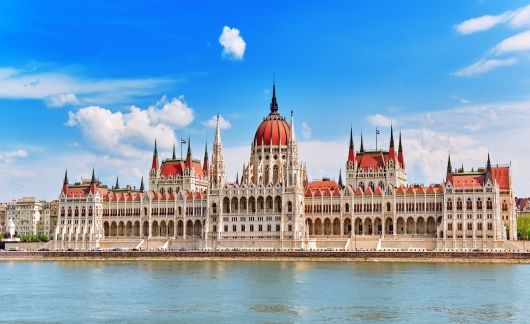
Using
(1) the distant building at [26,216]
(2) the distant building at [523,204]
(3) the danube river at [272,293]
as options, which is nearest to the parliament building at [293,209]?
(3) the danube river at [272,293]

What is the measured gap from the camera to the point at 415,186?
125m

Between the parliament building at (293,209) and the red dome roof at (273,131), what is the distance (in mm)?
164

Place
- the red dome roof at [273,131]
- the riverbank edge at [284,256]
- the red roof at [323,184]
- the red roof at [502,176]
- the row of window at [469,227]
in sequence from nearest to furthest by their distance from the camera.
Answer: the riverbank edge at [284,256]
the row of window at [469,227]
the red roof at [502,176]
the red roof at [323,184]
the red dome roof at [273,131]

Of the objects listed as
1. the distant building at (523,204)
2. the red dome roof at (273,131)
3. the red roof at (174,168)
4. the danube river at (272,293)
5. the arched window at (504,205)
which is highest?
the red dome roof at (273,131)

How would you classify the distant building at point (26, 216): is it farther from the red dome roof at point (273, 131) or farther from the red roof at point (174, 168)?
the red dome roof at point (273, 131)

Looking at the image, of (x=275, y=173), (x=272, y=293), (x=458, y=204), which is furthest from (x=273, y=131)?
(x=272, y=293)

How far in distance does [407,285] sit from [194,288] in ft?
59.8

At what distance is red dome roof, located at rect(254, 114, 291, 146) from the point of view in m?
136

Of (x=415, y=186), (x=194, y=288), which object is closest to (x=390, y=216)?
(x=415, y=186)

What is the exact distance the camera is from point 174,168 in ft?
497

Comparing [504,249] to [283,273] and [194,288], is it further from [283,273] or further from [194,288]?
[194,288]

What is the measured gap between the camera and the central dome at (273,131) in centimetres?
13612

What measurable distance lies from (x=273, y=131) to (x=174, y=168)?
23.6 metres

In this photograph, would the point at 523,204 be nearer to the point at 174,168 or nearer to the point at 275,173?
the point at 275,173
